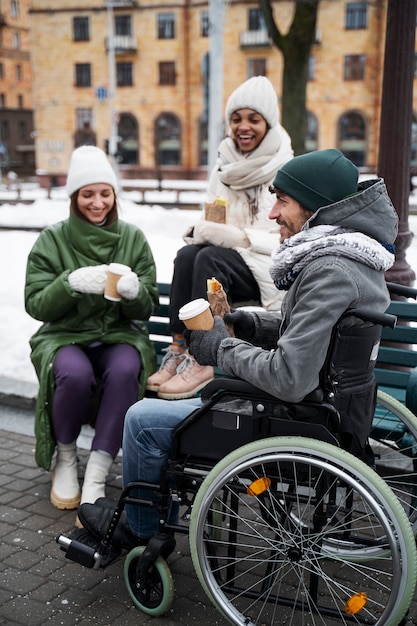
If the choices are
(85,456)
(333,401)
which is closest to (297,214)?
(333,401)

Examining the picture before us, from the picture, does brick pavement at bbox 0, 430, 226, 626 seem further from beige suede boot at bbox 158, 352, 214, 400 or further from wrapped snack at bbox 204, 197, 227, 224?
wrapped snack at bbox 204, 197, 227, 224

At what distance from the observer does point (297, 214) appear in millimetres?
2645

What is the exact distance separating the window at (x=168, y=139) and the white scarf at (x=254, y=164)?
38.9 meters

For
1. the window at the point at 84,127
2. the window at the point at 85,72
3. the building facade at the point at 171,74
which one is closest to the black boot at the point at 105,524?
the building facade at the point at 171,74

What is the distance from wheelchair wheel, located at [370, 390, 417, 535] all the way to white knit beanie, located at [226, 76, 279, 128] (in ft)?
5.60

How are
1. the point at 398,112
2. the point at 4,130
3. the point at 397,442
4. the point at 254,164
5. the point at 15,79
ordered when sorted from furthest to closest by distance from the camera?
the point at 15,79 < the point at 4,130 < the point at 398,112 < the point at 254,164 < the point at 397,442

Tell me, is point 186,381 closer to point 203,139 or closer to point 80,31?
point 203,139

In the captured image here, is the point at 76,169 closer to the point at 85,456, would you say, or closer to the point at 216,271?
the point at 216,271

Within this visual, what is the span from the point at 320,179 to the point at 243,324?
70 centimetres

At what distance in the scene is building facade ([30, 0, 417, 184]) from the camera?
39156 millimetres

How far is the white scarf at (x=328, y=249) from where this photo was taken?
248 centimetres

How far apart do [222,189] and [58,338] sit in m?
1.26

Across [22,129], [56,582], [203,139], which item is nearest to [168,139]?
[203,139]

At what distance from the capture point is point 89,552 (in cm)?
287
